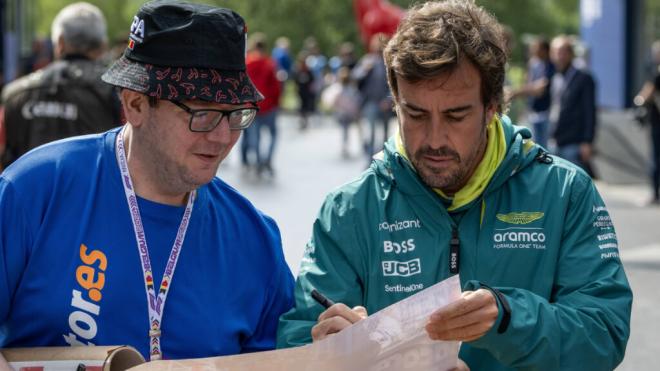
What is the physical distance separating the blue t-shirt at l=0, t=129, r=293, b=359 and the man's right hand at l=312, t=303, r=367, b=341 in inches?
13.0

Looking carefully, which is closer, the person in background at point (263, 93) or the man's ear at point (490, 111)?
the man's ear at point (490, 111)

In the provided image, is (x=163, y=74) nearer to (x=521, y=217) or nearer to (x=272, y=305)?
(x=272, y=305)

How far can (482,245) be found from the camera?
123 inches

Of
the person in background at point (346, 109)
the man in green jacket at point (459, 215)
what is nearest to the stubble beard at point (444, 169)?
the man in green jacket at point (459, 215)

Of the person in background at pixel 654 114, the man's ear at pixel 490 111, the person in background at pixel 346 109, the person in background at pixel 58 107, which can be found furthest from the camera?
the person in background at pixel 346 109

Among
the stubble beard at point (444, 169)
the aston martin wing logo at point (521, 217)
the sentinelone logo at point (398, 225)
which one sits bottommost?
the sentinelone logo at point (398, 225)

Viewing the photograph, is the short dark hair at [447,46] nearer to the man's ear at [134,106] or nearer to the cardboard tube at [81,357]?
the man's ear at [134,106]

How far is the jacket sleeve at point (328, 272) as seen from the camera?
122 inches

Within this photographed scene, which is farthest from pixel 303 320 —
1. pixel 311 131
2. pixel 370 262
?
pixel 311 131

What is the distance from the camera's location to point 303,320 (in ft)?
10.2

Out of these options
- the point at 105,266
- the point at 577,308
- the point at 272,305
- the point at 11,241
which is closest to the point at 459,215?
the point at 577,308

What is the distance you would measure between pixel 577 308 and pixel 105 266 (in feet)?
3.84

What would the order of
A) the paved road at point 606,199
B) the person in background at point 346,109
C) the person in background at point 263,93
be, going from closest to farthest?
the paved road at point 606,199
the person in background at point 263,93
the person in background at point 346,109

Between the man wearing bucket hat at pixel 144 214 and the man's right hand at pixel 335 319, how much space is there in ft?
1.08
